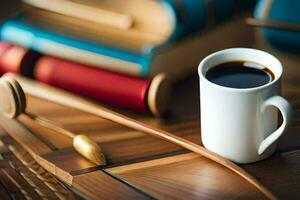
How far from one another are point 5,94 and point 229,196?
327 millimetres

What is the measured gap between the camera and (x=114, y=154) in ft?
2.54

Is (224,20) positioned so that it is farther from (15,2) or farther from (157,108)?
(15,2)

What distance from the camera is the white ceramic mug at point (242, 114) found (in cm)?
69

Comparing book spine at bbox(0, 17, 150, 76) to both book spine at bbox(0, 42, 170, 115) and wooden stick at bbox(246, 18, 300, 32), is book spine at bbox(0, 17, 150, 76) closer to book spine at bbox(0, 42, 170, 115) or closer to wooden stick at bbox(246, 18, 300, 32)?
book spine at bbox(0, 42, 170, 115)

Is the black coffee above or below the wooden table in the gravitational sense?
above

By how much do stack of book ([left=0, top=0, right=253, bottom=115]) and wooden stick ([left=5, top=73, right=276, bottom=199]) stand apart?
0.02 m

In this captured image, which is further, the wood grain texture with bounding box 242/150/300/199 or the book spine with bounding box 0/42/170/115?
the book spine with bounding box 0/42/170/115

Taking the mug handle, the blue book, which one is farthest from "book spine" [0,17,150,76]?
the mug handle

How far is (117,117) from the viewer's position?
2.69 feet

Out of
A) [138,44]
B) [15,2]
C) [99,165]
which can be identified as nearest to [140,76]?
[138,44]

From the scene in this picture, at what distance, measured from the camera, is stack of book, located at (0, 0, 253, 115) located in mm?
864

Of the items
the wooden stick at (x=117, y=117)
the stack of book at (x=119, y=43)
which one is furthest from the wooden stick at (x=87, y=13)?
the wooden stick at (x=117, y=117)

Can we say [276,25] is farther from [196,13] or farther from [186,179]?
[186,179]

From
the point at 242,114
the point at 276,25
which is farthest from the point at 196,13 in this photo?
the point at 242,114
